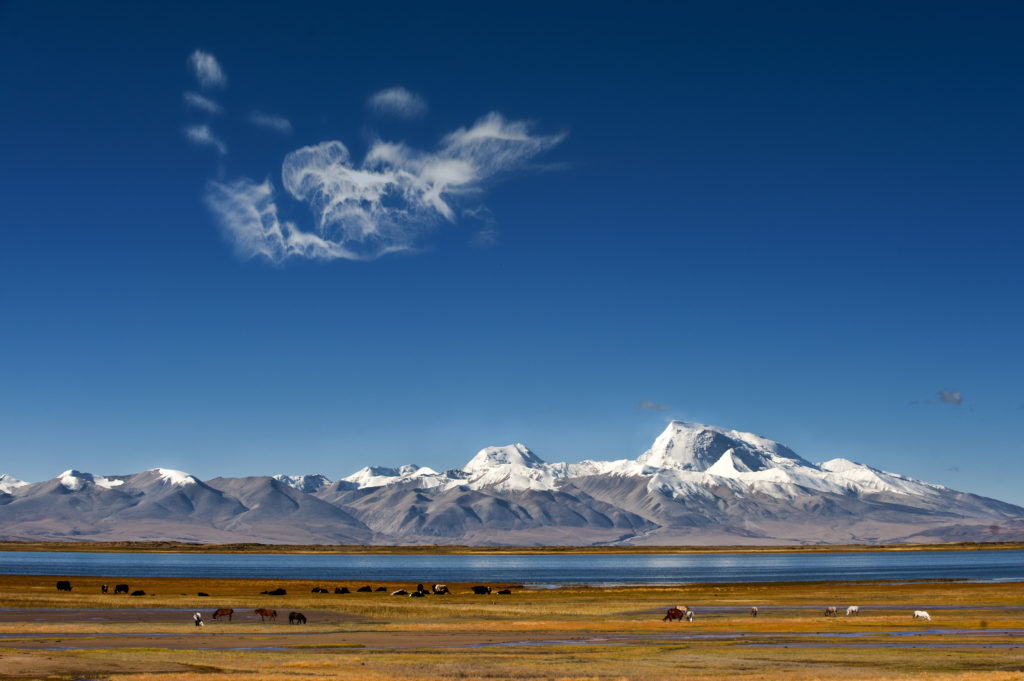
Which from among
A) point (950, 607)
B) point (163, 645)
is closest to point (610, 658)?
point (163, 645)

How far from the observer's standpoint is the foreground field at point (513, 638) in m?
35.5

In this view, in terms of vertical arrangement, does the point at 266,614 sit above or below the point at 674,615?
above

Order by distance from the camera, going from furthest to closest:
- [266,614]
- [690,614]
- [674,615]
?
[266,614], [690,614], [674,615]

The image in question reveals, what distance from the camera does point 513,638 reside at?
5056 cm

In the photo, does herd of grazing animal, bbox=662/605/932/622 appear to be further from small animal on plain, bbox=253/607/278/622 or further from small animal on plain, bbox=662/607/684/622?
small animal on plain, bbox=253/607/278/622

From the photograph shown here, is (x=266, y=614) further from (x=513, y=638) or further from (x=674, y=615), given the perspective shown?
(x=674, y=615)

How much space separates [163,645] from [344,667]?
533 inches

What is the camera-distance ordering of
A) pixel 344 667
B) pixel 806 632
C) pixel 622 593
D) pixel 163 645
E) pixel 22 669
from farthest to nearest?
pixel 622 593 < pixel 806 632 < pixel 163 645 < pixel 344 667 < pixel 22 669

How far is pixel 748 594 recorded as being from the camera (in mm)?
92312

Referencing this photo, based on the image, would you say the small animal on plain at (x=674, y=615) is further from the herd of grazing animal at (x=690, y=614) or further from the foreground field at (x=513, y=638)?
the foreground field at (x=513, y=638)

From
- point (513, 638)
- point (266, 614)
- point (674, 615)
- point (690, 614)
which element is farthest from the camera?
point (266, 614)

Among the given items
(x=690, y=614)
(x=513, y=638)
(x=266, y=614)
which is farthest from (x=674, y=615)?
(x=266, y=614)

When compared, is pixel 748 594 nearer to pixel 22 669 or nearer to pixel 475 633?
pixel 475 633

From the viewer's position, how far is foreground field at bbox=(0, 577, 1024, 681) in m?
35.5
